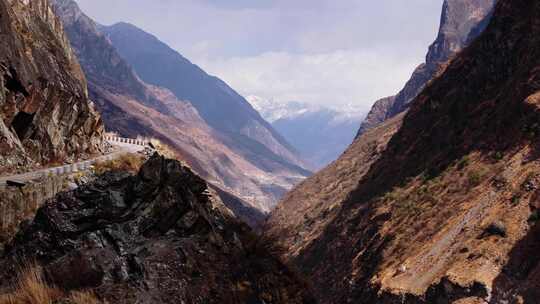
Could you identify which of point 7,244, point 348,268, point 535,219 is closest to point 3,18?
point 7,244

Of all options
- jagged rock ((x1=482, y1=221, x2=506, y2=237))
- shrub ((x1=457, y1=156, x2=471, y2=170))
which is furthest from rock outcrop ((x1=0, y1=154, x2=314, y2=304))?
shrub ((x1=457, y1=156, x2=471, y2=170))

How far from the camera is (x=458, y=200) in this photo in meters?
47.7

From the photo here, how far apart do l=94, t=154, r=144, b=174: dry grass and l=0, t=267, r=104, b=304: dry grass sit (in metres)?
16.5

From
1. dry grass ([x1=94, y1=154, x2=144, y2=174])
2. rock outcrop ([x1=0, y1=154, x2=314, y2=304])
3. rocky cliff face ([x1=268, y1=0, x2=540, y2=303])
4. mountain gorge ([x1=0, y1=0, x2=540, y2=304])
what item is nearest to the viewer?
rock outcrop ([x1=0, y1=154, x2=314, y2=304])

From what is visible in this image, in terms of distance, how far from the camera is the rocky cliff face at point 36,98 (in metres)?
25.3

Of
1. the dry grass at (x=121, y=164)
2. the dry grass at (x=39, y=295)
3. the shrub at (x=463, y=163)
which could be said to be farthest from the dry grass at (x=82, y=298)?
the shrub at (x=463, y=163)

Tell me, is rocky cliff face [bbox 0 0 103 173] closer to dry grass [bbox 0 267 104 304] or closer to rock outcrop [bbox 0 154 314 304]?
rock outcrop [bbox 0 154 314 304]

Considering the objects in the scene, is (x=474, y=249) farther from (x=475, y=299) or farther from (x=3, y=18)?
(x=3, y=18)

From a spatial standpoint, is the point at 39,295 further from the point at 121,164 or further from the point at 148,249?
the point at 121,164

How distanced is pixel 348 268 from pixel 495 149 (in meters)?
19.9

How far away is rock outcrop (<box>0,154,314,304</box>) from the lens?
9.53 meters

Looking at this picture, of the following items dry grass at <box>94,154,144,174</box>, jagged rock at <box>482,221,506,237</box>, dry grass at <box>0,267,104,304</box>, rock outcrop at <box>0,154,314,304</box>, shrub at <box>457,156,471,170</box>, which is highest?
shrub at <box>457,156,471,170</box>

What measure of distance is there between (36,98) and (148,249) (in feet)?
69.6

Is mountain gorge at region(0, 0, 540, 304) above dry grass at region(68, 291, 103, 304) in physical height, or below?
above
